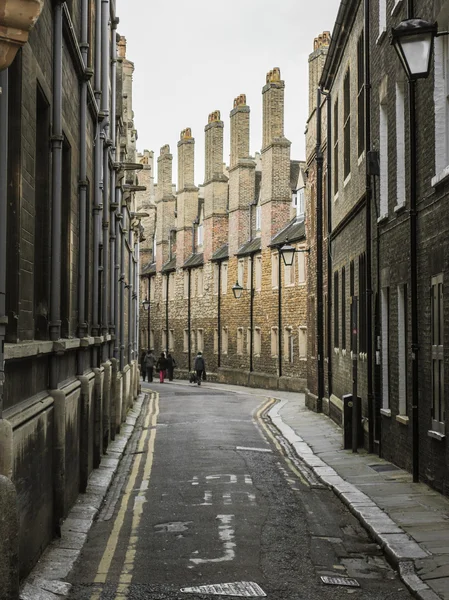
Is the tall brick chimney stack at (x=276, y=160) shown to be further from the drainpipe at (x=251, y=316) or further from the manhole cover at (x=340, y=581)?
the manhole cover at (x=340, y=581)

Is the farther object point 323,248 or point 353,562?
point 323,248

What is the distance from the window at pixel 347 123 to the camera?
72.3 ft

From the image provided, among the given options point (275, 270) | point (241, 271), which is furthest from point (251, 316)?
point (275, 270)

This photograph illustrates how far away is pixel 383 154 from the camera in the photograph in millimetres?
16484

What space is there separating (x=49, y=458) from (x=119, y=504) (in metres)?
2.80

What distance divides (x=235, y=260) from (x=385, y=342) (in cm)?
3465

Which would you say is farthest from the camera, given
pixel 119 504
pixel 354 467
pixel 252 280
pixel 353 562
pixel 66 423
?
pixel 252 280

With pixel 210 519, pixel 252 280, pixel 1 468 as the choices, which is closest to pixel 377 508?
pixel 210 519

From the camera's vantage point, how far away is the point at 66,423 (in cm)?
1097

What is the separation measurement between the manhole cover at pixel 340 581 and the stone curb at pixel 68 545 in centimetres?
232

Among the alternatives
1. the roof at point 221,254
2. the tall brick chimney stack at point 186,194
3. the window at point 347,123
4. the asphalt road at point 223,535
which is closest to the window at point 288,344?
the roof at point 221,254

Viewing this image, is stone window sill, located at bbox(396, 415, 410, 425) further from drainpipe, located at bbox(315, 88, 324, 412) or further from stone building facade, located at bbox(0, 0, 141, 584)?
drainpipe, located at bbox(315, 88, 324, 412)

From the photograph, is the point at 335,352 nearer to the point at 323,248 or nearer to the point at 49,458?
the point at 323,248

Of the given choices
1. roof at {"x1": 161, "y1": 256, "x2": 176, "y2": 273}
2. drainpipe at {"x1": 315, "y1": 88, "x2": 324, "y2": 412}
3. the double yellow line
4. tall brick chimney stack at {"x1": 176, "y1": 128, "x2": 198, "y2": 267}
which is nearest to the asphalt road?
the double yellow line
